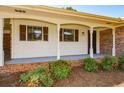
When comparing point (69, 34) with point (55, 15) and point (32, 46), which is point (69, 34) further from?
point (55, 15)

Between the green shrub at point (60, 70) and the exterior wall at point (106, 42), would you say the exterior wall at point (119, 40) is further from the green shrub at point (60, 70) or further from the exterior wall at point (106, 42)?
the green shrub at point (60, 70)

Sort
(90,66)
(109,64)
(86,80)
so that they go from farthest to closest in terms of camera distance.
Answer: (109,64), (90,66), (86,80)

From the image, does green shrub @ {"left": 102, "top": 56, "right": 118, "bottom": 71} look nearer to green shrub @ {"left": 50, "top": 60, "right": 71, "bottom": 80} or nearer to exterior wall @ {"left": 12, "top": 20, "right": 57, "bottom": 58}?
green shrub @ {"left": 50, "top": 60, "right": 71, "bottom": 80}

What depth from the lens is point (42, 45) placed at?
13.1m

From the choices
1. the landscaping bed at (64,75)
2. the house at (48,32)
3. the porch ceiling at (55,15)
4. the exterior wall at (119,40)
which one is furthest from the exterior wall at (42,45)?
the exterior wall at (119,40)

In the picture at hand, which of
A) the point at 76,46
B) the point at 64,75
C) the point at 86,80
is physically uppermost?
the point at 76,46

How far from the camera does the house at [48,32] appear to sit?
10.0m

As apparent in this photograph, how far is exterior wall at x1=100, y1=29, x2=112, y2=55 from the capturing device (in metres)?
16.7

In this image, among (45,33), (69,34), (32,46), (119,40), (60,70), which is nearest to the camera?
(60,70)

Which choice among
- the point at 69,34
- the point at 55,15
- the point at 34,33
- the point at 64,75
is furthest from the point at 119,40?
the point at 64,75

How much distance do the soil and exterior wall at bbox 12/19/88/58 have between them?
3411mm

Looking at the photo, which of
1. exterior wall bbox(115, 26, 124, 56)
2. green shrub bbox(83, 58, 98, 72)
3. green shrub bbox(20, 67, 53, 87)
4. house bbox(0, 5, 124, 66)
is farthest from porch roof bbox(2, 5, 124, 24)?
green shrub bbox(20, 67, 53, 87)

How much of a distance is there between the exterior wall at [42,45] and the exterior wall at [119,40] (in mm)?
2676

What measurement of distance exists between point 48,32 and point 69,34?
→ 2163 mm
